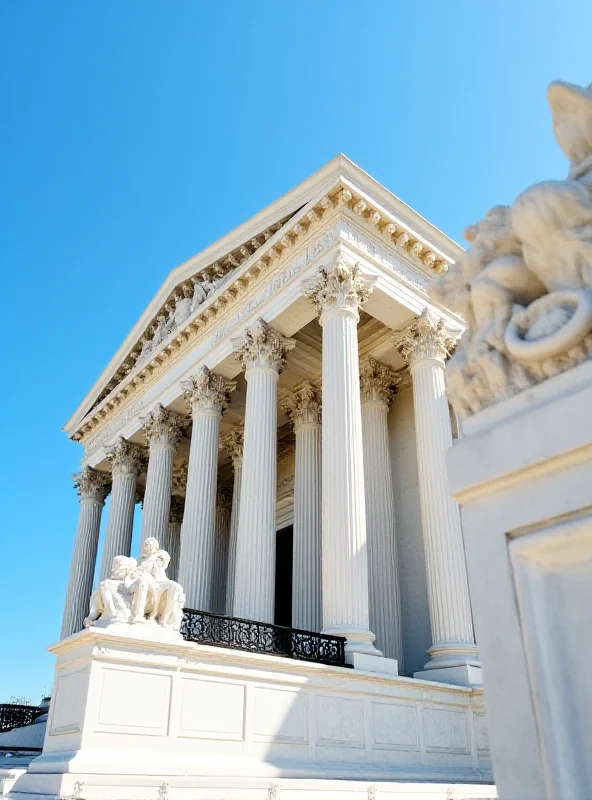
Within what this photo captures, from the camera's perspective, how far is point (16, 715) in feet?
71.2

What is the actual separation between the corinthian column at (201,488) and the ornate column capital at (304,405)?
194cm

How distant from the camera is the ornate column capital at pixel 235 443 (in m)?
23.8

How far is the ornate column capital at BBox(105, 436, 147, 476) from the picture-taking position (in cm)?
2481

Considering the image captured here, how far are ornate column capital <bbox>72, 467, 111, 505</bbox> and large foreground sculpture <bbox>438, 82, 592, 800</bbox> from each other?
87.8ft

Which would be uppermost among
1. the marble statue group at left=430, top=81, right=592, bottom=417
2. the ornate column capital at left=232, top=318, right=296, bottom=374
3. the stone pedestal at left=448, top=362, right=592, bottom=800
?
the ornate column capital at left=232, top=318, right=296, bottom=374

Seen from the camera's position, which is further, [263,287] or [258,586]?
[263,287]

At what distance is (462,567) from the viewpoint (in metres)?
15.6

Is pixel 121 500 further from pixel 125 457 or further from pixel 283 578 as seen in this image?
pixel 283 578

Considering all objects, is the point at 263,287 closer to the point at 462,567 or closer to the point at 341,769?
the point at 462,567

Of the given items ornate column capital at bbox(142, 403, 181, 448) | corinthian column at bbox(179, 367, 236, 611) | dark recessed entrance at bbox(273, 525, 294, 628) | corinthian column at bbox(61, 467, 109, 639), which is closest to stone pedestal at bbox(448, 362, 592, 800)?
corinthian column at bbox(179, 367, 236, 611)

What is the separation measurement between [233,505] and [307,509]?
4.89 metres

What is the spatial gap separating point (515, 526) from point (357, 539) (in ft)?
40.2

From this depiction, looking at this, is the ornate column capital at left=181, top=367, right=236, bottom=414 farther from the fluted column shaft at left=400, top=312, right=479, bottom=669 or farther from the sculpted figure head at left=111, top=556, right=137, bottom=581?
the sculpted figure head at left=111, top=556, right=137, bottom=581

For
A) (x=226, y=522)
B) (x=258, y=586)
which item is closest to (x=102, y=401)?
(x=226, y=522)
